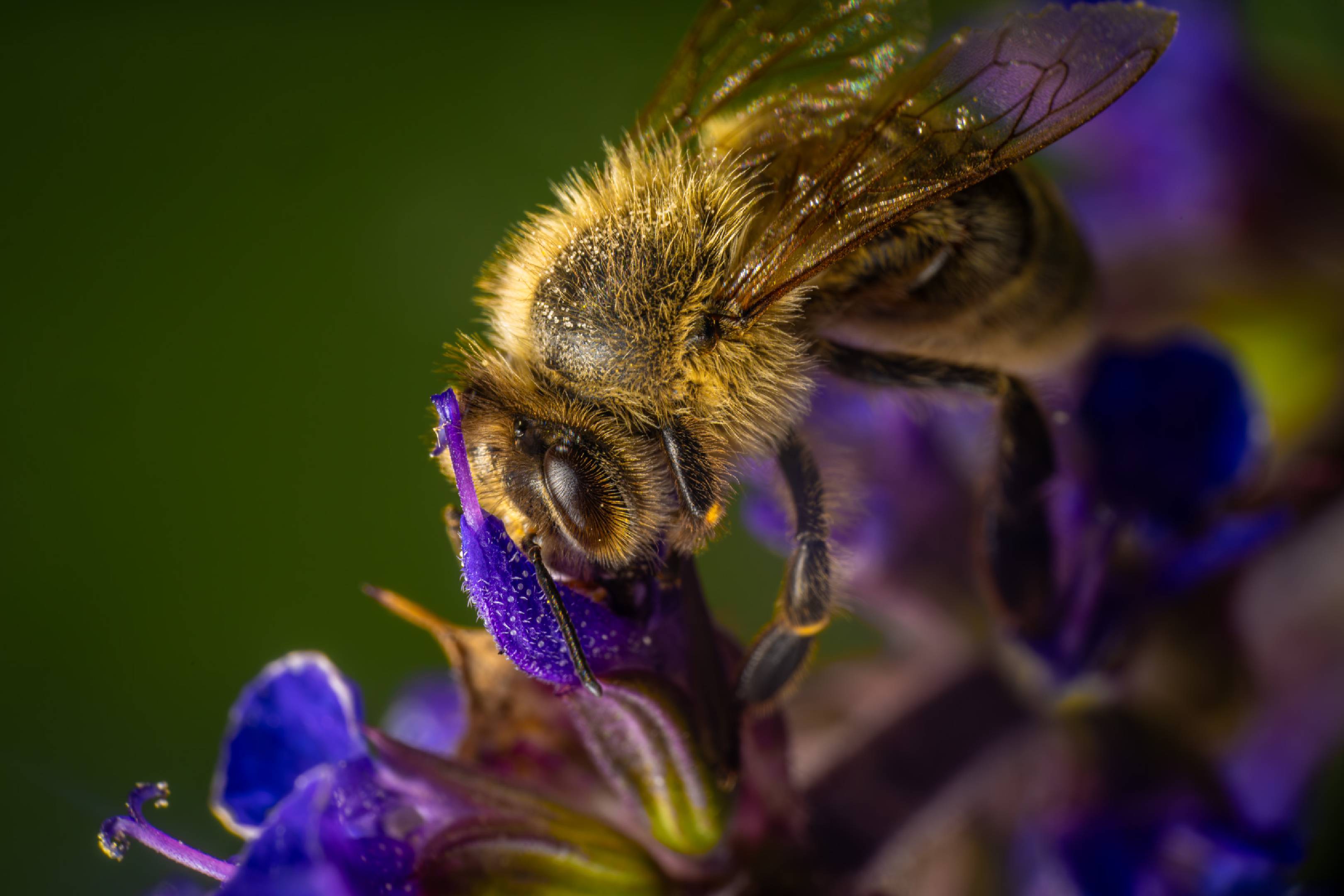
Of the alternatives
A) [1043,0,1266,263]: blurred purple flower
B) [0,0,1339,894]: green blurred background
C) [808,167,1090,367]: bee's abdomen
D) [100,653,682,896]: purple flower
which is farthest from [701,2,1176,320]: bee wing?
[0,0,1339,894]: green blurred background

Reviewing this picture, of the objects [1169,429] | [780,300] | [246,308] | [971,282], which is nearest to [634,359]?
[780,300]

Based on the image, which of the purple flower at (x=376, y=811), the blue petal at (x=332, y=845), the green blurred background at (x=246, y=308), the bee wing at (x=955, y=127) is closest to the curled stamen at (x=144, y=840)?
the purple flower at (x=376, y=811)

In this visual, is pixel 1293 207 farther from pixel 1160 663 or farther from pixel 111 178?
pixel 111 178

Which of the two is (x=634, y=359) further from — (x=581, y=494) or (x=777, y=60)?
(x=777, y=60)

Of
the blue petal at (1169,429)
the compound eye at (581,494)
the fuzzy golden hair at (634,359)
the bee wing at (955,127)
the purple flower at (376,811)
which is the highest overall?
the bee wing at (955,127)

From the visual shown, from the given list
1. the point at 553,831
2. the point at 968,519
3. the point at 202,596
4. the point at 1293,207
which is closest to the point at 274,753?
the point at 553,831

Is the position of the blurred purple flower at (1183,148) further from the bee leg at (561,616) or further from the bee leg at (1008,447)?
the bee leg at (561,616)
